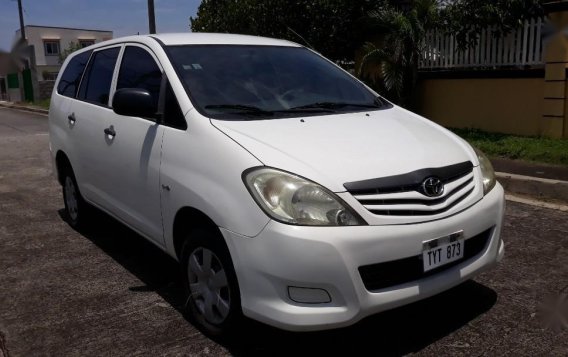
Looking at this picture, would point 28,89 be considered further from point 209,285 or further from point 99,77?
point 209,285

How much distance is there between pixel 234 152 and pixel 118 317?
1.29 meters

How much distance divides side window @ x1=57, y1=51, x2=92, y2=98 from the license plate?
3452 millimetres

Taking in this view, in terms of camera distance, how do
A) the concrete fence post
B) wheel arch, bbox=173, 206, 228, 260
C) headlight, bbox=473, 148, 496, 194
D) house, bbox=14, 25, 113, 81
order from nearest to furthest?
wheel arch, bbox=173, 206, 228, 260 → headlight, bbox=473, 148, 496, 194 → the concrete fence post → house, bbox=14, 25, 113, 81

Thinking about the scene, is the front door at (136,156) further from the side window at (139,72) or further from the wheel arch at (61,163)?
the wheel arch at (61,163)

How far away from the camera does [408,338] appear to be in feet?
9.30

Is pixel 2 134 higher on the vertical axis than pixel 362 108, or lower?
lower

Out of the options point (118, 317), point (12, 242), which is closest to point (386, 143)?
point (118, 317)

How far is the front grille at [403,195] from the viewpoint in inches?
96.7

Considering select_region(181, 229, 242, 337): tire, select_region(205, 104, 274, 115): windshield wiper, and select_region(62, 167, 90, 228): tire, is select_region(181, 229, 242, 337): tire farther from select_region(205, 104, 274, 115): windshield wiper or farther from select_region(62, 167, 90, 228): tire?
select_region(62, 167, 90, 228): tire

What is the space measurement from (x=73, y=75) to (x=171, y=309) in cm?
272

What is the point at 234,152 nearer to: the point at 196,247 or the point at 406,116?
the point at 196,247

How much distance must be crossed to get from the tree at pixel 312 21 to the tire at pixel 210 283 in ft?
26.9

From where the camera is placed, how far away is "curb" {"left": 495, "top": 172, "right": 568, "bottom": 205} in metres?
5.42

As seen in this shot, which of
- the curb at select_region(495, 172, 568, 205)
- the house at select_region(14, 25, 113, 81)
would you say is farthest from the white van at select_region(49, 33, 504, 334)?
the house at select_region(14, 25, 113, 81)
